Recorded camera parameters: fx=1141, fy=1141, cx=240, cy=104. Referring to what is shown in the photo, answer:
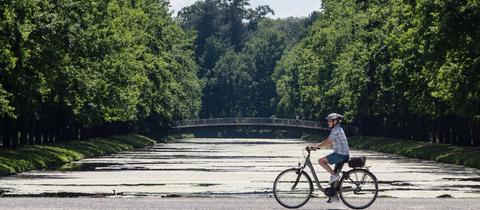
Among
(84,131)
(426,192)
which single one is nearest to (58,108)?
(84,131)

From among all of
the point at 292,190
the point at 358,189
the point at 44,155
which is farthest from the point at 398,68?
the point at 292,190

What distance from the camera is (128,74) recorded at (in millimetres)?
84688

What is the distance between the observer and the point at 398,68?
76125 mm

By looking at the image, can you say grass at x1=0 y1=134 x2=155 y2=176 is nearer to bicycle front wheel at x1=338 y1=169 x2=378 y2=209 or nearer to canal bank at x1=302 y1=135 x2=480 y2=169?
bicycle front wheel at x1=338 y1=169 x2=378 y2=209

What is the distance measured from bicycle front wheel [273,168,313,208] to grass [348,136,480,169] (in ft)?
101

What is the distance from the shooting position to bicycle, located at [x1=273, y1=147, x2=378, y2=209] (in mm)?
25547

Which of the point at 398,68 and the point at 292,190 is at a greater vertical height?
the point at 398,68

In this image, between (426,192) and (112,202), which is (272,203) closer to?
(112,202)

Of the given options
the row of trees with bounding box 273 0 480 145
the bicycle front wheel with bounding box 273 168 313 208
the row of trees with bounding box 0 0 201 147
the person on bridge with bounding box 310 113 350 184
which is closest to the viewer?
the bicycle front wheel with bounding box 273 168 313 208

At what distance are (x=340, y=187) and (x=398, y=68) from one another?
5085 centimetres

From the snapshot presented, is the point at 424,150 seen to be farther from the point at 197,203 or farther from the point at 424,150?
the point at 197,203

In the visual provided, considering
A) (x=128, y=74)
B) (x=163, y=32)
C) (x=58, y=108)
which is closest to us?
(x=58, y=108)

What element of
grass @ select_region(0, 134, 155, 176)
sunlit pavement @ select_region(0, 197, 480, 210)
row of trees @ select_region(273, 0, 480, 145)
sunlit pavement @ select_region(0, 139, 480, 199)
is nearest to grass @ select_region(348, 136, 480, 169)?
row of trees @ select_region(273, 0, 480, 145)

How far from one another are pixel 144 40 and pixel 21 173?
61324 mm
